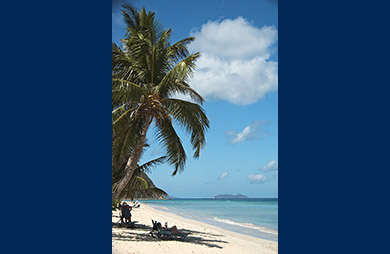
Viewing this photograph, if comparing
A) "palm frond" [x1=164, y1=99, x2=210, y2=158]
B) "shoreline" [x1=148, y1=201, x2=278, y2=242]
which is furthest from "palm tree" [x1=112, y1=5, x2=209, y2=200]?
"shoreline" [x1=148, y1=201, x2=278, y2=242]

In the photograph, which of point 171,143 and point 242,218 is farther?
point 242,218

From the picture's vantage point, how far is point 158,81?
21.9 feet

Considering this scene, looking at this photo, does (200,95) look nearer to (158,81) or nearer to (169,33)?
(158,81)

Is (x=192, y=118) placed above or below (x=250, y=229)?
above

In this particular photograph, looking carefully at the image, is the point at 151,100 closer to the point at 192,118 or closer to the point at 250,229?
the point at 192,118

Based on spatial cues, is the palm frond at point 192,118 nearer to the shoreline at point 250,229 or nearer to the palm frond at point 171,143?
the palm frond at point 171,143

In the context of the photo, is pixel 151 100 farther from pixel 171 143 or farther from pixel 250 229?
pixel 250 229

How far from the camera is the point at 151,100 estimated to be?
6.06 metres

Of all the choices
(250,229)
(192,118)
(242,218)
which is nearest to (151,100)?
(192,118)

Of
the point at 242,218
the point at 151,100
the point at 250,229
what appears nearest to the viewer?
the point at 151,100

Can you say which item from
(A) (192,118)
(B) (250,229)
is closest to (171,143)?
(A) (192,118)

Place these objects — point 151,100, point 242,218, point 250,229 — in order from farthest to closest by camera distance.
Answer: point 242,218 → point 250,229 → point 151,100
